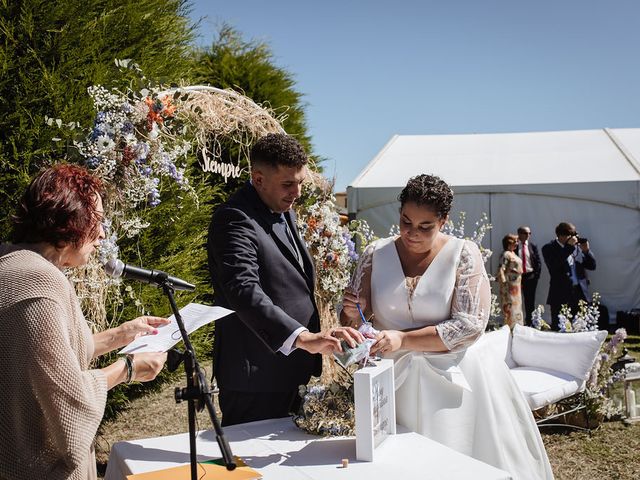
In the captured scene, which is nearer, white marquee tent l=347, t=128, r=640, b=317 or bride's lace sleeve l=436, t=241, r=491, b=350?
bride's lace sleeve l=436, t=241, r=491, b=350

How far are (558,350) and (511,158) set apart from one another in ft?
23.2

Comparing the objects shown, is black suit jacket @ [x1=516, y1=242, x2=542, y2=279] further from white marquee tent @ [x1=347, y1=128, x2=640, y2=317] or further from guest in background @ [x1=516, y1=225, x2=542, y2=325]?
white marquee tent @ [x1=347, y1=128, x2=640, y2=317]

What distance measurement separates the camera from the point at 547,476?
2.89m

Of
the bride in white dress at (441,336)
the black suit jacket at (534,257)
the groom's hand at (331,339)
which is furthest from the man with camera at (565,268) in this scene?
the groom's hand at (331,339)

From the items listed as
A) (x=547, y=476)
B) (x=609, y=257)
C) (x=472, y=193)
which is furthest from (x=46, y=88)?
(x=609, y=257)

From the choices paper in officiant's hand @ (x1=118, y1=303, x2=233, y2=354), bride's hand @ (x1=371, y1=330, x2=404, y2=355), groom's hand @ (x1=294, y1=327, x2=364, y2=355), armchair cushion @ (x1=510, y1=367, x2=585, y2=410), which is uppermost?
paper in officiant's hand @ (x1=118, y1=303, x2=233, y2=354)

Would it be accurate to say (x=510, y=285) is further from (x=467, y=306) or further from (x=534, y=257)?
(x=467, y=306)

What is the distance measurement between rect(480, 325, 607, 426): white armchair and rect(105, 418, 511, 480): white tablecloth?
2.81m

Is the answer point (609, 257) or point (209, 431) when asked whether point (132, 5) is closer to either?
point (209, 431)

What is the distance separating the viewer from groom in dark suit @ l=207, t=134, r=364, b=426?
8.42ft

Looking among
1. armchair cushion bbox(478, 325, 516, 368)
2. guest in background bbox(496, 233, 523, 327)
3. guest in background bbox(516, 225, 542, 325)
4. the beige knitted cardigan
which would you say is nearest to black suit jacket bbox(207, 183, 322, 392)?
the beige knitted cardigan

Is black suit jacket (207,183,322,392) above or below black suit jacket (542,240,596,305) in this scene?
above

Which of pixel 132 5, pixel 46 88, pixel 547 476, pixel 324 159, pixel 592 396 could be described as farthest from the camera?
pixel 324 159

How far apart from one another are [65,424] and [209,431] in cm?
91
